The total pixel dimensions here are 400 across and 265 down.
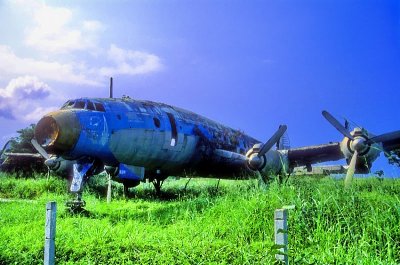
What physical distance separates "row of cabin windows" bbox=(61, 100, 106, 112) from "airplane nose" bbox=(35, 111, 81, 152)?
122 centimetres

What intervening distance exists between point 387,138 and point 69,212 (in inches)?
380

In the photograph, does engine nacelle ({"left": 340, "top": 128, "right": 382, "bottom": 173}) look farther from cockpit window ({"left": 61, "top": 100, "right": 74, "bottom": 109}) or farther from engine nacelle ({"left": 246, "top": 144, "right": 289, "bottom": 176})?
cockpit window ({"left": 61, "top": 100, "right": 74, "bottom": 109})

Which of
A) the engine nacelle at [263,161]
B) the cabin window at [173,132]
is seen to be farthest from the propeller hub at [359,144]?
the cabin window at [173,132]

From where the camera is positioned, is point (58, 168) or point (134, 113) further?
point (58, 168)

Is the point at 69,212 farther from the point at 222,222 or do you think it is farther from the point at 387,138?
the point at 387,138

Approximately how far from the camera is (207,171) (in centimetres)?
1692

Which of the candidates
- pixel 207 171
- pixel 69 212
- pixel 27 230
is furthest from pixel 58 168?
pixel 27 230

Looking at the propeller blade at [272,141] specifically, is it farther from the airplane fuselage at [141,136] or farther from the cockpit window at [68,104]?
the cockpit window at [68,104]

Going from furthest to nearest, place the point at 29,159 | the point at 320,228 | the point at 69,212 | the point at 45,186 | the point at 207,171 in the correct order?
the point at 29,159 < the point at 45,186 < the point at 207,171 < the point at 69,212 < the point at 320,228

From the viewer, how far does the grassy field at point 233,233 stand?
19.1 feet

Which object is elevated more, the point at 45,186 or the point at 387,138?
the point at 387,138

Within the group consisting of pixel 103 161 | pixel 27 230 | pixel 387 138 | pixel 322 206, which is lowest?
pixel 27 230

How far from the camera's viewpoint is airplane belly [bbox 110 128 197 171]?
40.8 feet

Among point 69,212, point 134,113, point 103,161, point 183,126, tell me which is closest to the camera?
point 69,212
